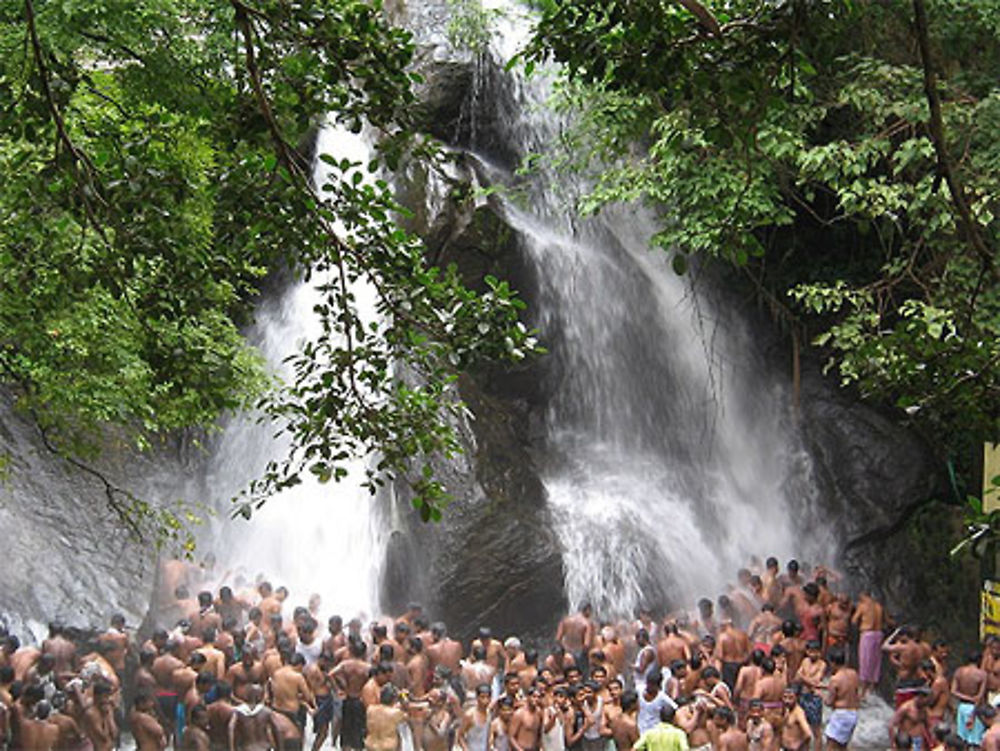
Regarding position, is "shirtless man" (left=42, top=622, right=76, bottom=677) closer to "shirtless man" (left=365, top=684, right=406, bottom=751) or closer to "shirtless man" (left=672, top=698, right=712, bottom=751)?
"shirtless man" (left=365, top=684, right=406, bottom=751)

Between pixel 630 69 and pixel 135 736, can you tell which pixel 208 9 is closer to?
pixel 135 736

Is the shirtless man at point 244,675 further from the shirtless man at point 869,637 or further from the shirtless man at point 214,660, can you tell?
the shirtless man at point 869,637

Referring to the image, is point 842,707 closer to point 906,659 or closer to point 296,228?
point 906,659

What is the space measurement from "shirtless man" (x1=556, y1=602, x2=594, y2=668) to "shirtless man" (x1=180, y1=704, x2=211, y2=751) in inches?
138

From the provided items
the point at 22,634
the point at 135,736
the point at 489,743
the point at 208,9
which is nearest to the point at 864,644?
the point at 489,743

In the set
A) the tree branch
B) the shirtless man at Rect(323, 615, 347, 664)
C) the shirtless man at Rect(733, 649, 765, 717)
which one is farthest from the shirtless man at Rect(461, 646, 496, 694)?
the tree branch

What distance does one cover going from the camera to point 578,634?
1124 cm

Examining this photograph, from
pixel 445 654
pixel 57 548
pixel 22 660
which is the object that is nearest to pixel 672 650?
pixel 445 654

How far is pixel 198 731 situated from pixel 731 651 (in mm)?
4760

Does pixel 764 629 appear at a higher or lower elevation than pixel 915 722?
higher

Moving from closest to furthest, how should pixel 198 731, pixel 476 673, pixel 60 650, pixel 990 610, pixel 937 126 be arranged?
pixel 937 126
pixel 198 731
pixel 60 650
pixel 476 673
pixel 990 610

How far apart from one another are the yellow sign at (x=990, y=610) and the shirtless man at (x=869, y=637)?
1031 mm

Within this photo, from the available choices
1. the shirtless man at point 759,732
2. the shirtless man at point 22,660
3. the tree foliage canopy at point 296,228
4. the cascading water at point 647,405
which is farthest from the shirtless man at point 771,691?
the tree foliage canopy at point 296,228

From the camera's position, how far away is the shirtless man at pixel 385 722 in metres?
9.31
